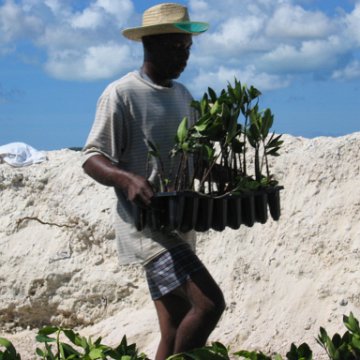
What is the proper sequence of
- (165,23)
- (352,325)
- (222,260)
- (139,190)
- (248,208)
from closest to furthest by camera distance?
(352,325) → (139,190) → (248,208) → (165,23) → (222,260)

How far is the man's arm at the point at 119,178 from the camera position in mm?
3316

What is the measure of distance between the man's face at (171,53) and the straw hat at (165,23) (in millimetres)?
34

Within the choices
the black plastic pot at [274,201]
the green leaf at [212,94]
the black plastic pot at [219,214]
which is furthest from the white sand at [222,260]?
the green leaf at [212,94]

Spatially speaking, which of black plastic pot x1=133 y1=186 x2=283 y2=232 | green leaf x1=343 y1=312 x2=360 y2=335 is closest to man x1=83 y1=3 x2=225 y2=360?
black plastic pot x1=133 y1=186 x2=283 y2=232

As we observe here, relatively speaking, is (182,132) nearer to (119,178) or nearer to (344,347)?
(119,178)

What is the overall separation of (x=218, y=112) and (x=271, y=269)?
2.70m

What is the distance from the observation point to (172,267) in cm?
360

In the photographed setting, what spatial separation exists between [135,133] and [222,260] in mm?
2746

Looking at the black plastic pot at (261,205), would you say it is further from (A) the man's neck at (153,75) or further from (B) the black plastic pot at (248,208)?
(A) the man's neck at (153,75)

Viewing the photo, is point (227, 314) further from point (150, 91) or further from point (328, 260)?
point (150, 91)

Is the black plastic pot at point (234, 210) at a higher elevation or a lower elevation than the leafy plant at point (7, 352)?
higher

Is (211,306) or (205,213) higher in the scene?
(205,213)

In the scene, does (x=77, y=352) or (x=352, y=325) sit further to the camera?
(x=352, y=325)

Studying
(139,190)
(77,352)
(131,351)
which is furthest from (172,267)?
(77,352)
